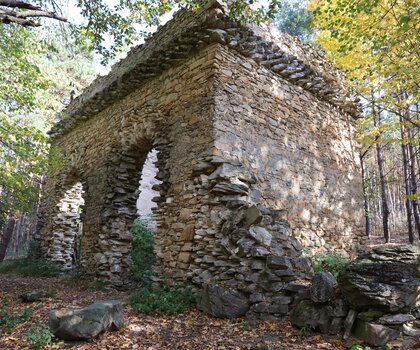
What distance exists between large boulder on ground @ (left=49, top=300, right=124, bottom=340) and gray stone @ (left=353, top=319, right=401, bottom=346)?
3011mm

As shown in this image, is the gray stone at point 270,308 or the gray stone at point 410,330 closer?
the gray stone at point 410,330

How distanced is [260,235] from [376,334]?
2.11m

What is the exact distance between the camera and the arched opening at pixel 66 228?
447 inches

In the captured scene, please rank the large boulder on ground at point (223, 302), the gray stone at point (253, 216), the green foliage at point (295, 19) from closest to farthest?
the large boulder on ground at point (223, 302) → the gray stone at point (253, 216) → the green foliage at point (295, 19)

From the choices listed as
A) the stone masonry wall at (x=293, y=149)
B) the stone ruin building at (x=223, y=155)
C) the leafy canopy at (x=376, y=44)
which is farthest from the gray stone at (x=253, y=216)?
the leafy canopy at (x=376, y=44)

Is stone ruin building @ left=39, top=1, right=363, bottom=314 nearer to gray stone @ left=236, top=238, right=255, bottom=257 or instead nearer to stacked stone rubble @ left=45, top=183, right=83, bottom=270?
gray stone @ left=236, top=238, right=255, bottom=257

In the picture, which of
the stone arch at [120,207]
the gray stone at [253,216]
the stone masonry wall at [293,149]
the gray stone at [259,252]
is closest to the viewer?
the gray stone at [259,252]

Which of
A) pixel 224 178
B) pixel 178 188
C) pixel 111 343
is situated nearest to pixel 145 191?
pixel 178 188

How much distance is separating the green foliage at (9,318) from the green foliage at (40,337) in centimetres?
61

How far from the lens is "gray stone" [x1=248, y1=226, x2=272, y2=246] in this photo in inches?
199

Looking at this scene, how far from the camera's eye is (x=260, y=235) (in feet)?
16.8

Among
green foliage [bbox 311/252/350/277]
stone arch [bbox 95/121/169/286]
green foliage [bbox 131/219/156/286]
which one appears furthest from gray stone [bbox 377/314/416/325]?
green foliage [bbox 131/219/156/286]

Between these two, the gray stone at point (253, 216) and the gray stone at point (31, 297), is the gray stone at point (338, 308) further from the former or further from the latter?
the gray stone at point (31, 297)

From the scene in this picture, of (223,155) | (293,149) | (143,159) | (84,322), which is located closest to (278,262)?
(223,155)
